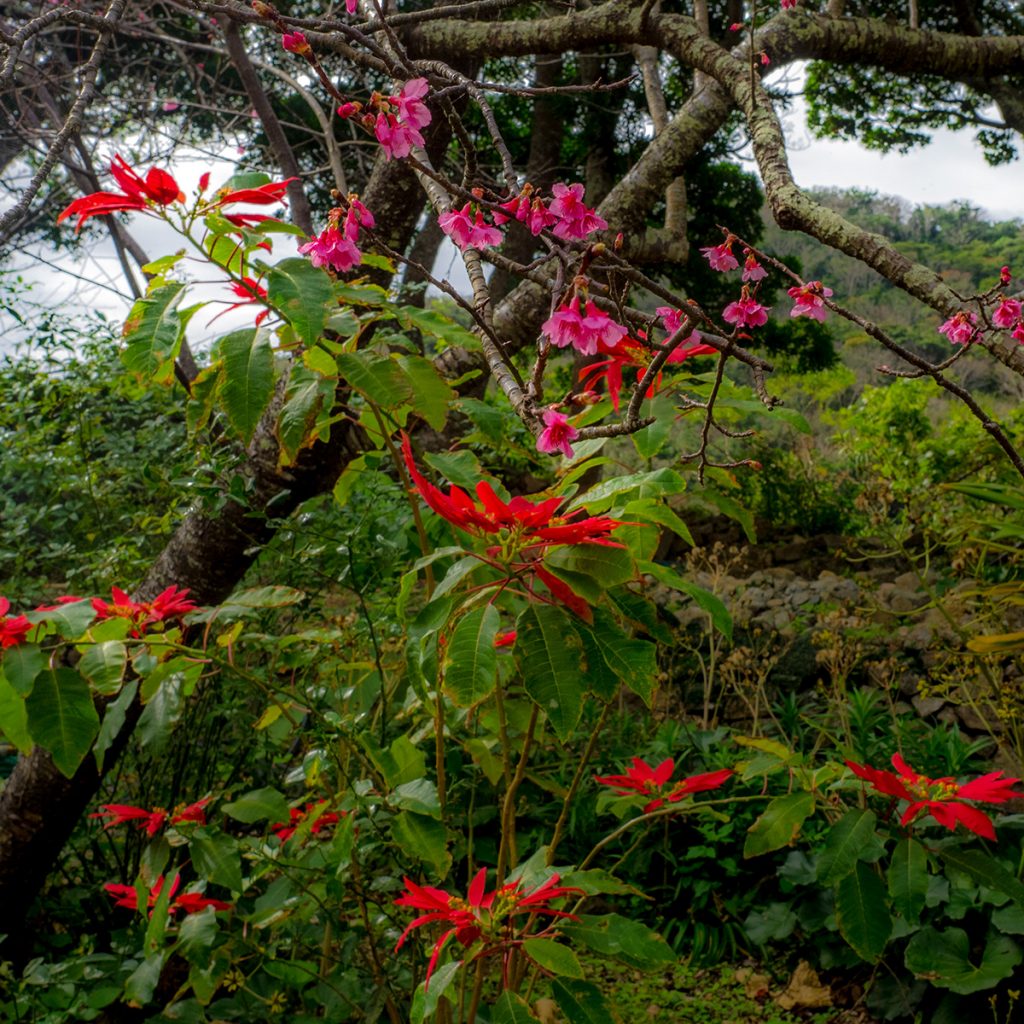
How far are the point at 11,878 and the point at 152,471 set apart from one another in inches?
38.7

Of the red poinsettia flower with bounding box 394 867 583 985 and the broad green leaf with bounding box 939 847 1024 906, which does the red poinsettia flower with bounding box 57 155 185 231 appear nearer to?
the red poinsettia flower with bounding box 394 867 583 985

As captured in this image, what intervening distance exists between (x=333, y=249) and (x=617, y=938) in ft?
2.68

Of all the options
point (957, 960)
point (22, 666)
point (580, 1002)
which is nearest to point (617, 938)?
point (580, 1002)

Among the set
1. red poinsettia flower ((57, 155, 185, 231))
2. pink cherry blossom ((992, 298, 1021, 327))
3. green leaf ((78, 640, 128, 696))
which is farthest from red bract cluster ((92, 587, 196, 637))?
pink cherry blossom ((992, 298, 1021, 327))

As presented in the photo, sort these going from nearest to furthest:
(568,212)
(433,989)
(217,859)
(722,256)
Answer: (433,989)
(568,212)
(722,256)
(217,859)

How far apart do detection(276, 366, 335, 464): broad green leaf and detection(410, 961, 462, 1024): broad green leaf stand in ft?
1.82

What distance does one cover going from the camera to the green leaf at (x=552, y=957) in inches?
35.4

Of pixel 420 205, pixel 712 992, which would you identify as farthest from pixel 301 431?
pixel 712 992

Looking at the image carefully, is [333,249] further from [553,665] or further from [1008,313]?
[1008,313]

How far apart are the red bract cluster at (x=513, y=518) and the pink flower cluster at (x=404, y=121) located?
1.09ft

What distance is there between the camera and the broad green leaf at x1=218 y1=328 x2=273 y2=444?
0.92m

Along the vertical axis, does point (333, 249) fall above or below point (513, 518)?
above

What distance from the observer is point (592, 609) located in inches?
36.9

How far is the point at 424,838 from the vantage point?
111cm
